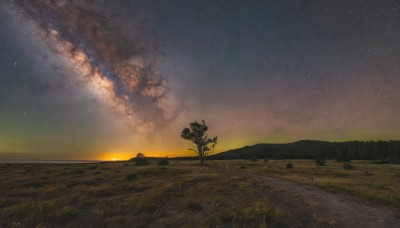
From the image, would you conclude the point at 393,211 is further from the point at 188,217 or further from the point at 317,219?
the point at 188,217

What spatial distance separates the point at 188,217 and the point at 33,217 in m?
7.32

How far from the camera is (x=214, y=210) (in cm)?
1235

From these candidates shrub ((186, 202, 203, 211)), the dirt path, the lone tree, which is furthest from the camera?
the lone tree

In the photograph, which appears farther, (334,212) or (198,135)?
(198,135)

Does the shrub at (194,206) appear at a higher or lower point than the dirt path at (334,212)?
higher

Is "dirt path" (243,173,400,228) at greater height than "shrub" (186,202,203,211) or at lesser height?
lesser

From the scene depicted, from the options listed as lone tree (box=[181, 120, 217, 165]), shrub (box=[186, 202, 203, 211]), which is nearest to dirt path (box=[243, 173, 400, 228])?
shrub (box=[186, 202, 203, 211])

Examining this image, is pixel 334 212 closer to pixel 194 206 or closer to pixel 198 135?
pixel 194 206

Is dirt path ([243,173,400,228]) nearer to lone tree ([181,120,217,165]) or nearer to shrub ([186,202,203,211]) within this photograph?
shrub ([186,202,203,211])

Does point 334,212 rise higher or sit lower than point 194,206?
lower

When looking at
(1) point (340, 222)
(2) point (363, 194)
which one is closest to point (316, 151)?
(2) point (363, 194)

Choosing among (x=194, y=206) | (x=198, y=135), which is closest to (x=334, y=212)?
(x=194, y=206)

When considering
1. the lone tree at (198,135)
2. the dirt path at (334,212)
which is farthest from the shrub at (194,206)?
the lone tree at (198,135)

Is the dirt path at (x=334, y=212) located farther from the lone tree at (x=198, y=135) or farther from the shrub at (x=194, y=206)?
the lone tree at (x=198, y=135)
